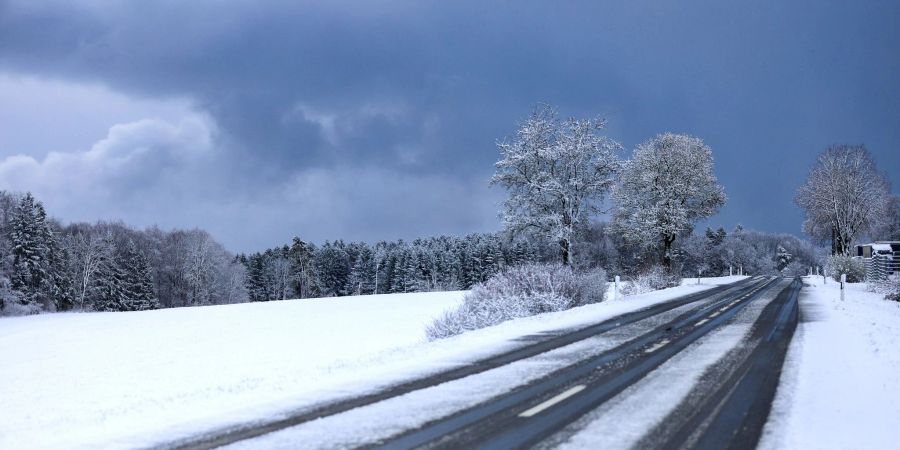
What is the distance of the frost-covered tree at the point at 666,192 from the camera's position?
48.2m

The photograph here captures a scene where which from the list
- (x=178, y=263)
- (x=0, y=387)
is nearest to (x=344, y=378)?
(x=0, y=387)

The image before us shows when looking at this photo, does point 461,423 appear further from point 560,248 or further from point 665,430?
point 560,248

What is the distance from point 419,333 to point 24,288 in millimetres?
52671

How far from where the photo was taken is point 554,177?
36.1m

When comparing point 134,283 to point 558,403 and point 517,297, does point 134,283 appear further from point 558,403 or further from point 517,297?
point 558,403

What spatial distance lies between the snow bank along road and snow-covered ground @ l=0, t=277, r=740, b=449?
0.86 metres

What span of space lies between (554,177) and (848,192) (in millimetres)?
43591

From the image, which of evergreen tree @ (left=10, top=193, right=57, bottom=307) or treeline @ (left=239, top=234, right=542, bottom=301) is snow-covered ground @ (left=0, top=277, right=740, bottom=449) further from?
treeline @ (left=239, top=234, right=542, bottom=301)

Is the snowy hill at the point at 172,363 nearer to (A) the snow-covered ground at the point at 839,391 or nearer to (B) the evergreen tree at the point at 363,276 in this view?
(A) the snow-covered ground at the point at 839,391

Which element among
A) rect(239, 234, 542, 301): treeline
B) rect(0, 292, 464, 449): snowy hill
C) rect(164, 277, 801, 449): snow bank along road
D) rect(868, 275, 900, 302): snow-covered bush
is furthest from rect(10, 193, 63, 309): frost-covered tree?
rect(868, 275, 900, 302): snow-covered bush

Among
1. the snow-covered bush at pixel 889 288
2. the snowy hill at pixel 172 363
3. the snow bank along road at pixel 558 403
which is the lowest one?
the snowy hill at pixel 172 363

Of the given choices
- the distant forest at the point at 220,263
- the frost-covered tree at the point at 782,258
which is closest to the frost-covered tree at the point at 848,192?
the distant forest at the point at 220,263

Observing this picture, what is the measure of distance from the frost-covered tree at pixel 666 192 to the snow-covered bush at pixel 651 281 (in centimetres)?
328

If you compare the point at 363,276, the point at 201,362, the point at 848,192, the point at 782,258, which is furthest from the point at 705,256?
the point at 201,362
